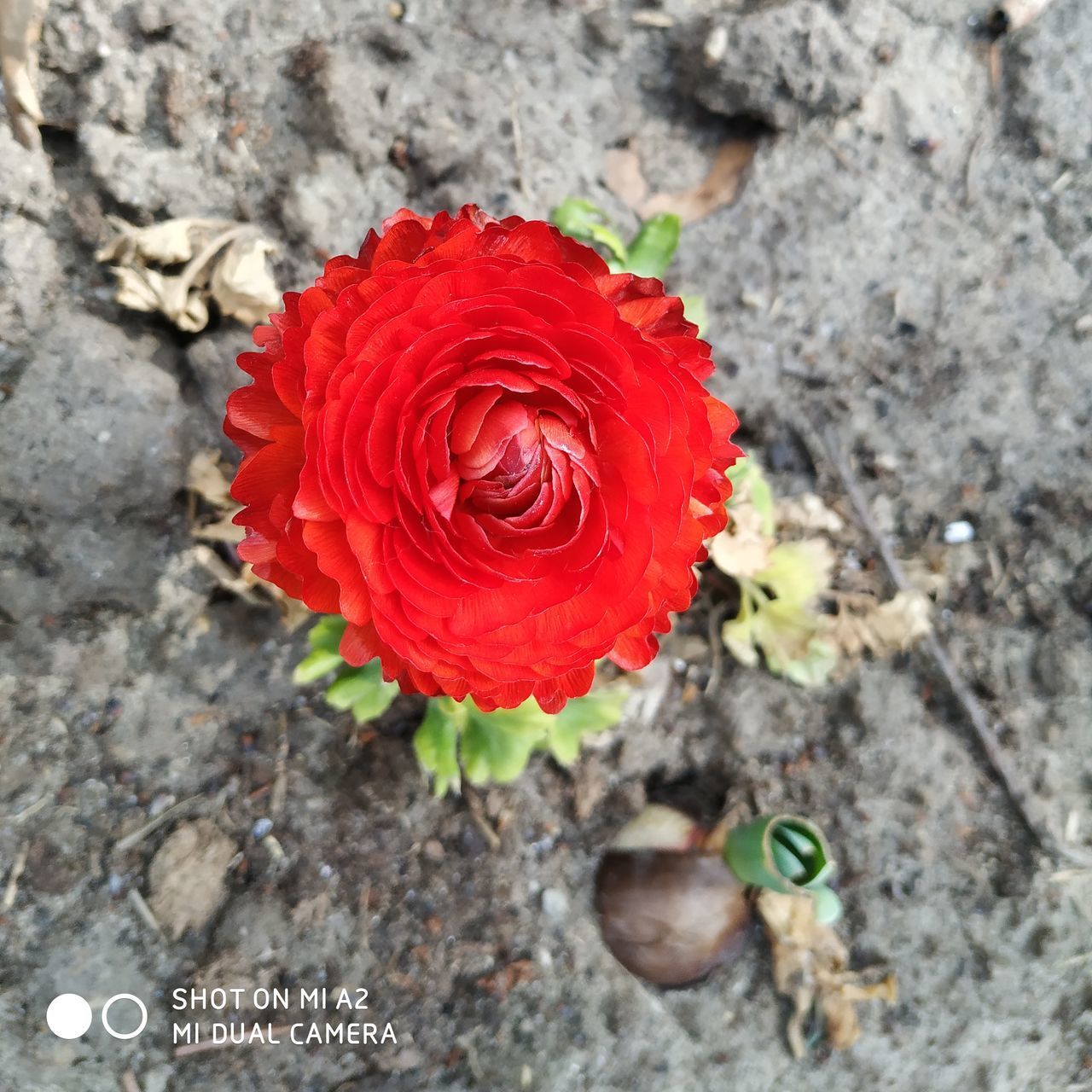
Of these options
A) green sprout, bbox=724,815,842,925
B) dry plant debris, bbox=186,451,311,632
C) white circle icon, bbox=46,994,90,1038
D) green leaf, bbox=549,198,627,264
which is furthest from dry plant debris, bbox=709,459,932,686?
white circle icon, bbox=46,994,90,1038

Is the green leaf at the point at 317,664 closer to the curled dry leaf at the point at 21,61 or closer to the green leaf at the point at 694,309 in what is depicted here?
the green leaf at the point at 694,309

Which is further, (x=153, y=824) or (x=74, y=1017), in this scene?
(x=153, y=824)

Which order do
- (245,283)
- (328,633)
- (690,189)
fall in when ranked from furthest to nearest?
(690,189), (245,283), (328,633)

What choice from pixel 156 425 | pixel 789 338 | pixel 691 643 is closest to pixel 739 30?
pixel 789 338

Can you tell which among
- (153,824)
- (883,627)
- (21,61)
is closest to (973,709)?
(883,627)

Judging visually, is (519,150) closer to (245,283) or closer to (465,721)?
(245,283)

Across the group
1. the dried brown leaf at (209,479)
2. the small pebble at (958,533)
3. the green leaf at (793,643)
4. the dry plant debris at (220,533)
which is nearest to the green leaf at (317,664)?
the dry plant debris at (220,533)

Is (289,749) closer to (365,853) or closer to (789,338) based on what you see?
(365,853)
